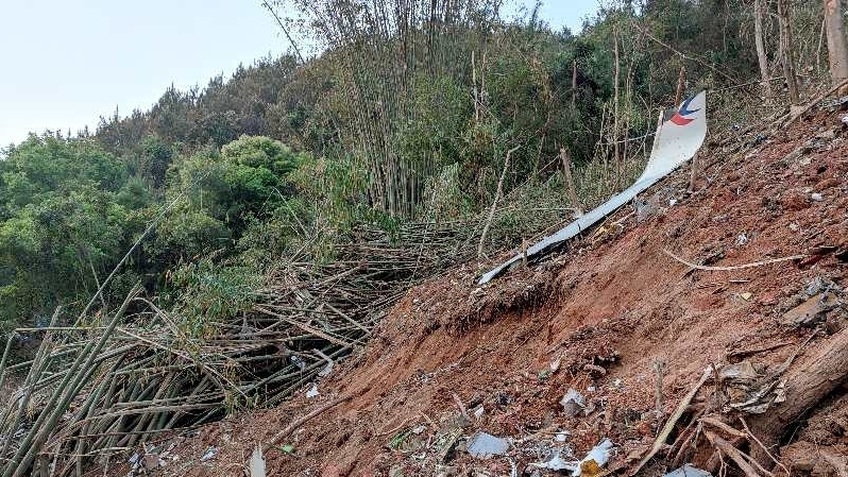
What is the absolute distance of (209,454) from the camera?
3148 mm

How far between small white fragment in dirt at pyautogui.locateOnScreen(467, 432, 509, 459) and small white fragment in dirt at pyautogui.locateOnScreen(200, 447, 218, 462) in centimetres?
190

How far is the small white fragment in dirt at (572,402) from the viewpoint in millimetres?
1691

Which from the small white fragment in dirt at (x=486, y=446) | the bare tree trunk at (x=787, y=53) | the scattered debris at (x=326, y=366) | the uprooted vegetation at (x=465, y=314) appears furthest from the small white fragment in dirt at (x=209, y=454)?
the bare tree trunk at (x=787, y=53)

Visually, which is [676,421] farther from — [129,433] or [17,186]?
[17,186]

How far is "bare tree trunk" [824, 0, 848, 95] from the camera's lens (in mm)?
3111

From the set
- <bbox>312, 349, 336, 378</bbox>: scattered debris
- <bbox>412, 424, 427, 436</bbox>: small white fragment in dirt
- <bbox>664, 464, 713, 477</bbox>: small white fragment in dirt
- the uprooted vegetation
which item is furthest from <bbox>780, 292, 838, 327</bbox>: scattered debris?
<bbox>312, 349, 336, 378</bbox>: scattered debris

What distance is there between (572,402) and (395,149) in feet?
15.6

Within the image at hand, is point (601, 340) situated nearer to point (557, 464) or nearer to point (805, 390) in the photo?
point (557, 464)

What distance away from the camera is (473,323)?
9.20 feet

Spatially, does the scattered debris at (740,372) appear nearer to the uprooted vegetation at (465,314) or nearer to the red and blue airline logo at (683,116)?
the uprooted vegetation at (465,314)

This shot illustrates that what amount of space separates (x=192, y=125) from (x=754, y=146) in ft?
56.6

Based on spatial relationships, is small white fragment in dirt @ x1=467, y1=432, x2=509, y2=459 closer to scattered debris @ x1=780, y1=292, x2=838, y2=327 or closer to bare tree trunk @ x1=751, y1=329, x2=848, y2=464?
bare tree trunk @ x1=751, y1=329, x2=848, y2=464

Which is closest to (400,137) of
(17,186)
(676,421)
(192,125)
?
(676,421)

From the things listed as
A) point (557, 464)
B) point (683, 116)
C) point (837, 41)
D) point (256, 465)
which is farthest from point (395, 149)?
point (557, 464)
